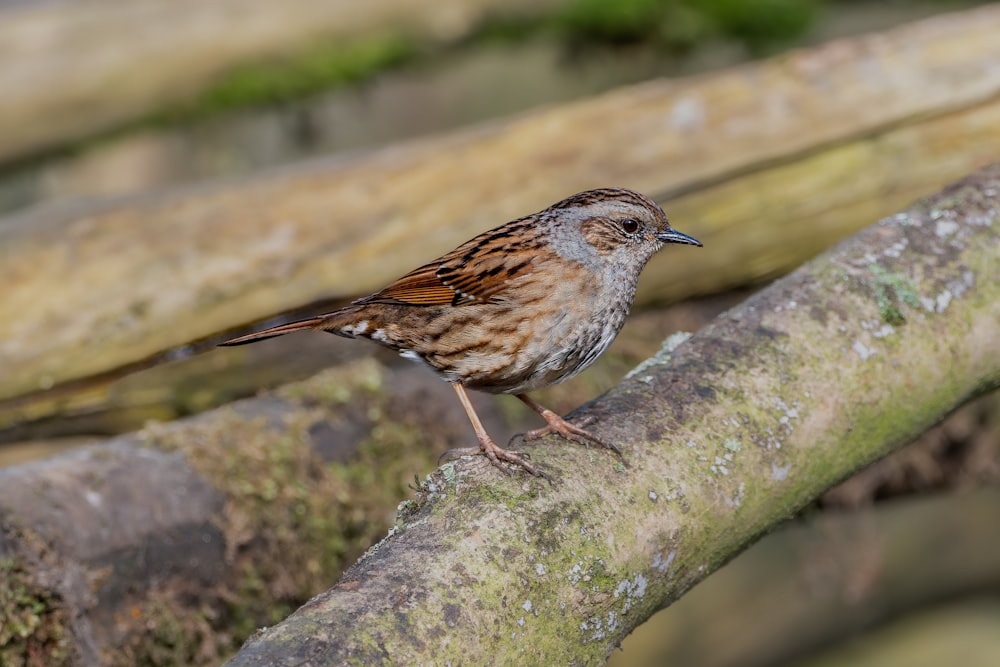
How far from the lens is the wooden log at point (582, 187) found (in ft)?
17.6

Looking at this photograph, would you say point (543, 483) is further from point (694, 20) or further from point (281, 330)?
point (694, 20)

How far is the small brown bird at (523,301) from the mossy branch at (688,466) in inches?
10.7

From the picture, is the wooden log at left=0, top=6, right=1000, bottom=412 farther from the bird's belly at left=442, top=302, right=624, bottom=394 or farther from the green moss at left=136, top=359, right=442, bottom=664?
the bird's belly at left=442, top=302, right=624, bottom=394

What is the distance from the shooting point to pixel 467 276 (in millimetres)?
3852

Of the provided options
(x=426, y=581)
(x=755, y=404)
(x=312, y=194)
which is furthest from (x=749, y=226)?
(x=426, y=581)

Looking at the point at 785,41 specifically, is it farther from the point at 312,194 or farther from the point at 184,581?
the point at 184,581

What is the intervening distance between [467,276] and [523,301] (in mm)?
254

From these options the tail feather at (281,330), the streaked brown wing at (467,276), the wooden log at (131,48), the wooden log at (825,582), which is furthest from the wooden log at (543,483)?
the wooden log at (131,48)

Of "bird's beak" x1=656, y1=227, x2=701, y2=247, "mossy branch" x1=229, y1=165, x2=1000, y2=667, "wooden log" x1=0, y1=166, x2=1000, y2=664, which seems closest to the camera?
"mossy branch" x1=229, y1=165, x2=1000, y2=667

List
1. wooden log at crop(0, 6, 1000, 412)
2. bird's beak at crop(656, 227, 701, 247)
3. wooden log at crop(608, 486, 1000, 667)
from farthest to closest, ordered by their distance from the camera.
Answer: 1. wooden log at crop(608, 486, 1000, 667)
2. wooden log at crop(0, 6, 1000, 412)
3. bird's beak at crop(656, 227, 701, 247)

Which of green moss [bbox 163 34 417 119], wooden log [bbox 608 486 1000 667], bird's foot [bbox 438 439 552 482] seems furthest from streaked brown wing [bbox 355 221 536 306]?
green moss [bbox 163 34 417 119]

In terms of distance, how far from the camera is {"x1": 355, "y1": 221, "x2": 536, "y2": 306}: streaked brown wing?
3791 mm

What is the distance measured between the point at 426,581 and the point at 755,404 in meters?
1.20

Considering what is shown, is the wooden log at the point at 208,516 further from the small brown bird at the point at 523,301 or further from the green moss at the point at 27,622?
the small brown bird at the point at 523,301
